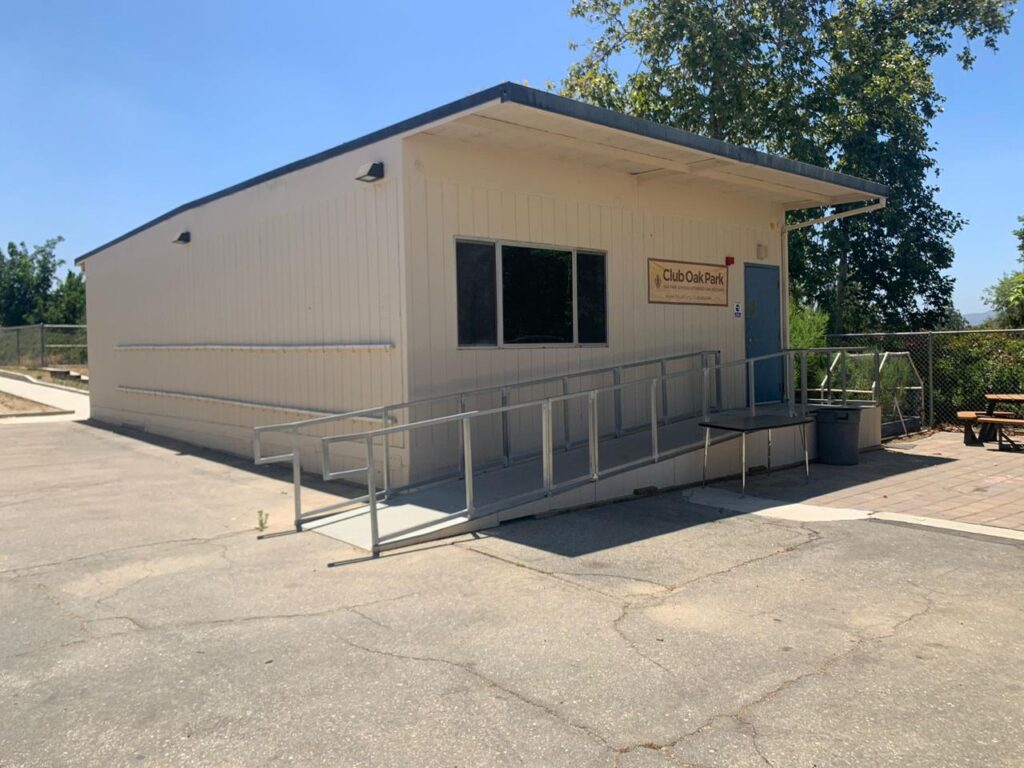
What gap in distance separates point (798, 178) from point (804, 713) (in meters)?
8.17

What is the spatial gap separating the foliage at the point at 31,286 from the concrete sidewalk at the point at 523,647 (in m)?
36.4

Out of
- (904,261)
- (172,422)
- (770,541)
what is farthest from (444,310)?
(904,261)

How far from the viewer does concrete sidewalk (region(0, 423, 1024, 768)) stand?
326 cm

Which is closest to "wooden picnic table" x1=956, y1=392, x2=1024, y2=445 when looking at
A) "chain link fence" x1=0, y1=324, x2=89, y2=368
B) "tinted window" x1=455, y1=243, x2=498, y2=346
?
"tinted window" x1=455, y1=243, x2=498, y2=346

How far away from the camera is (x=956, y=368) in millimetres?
13453

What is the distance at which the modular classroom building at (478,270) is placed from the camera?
8234mm

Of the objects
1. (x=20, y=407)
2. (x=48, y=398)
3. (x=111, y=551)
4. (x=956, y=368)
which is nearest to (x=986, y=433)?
(x=956, y=368)

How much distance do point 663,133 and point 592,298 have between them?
225 centimetres

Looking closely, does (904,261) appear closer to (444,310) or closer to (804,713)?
(444,310)

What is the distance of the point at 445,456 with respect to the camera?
843 centimetres

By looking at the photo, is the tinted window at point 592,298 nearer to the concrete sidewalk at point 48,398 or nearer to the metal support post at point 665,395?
the metal support post at point 665,395

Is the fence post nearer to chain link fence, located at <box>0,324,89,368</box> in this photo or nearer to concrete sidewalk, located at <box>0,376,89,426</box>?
concrete sidewalk, located at <box>0,376,89,426</box>

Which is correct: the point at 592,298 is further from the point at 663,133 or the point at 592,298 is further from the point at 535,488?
the point at 535,488

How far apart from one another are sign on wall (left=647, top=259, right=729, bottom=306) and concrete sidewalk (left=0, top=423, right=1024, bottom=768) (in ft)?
13.7
